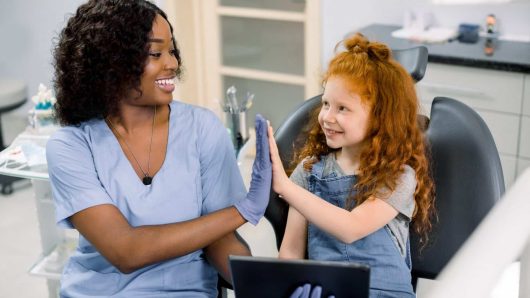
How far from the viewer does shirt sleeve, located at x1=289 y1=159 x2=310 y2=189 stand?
5.14ft

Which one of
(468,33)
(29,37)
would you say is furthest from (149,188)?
(29,37)

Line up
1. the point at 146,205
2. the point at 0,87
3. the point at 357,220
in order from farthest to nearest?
the point at 0,87 < the point at 146,205 < the point at 357,220

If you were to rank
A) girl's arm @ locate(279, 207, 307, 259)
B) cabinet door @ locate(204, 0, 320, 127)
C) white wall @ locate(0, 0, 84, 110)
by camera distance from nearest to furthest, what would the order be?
girl's arm @ locate(279, 207, 307, 259) < cabinet door @ locate(204, 0, 320, 127) < white wall @ locate(0, 0, 84, 110)

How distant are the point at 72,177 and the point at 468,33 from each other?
2.04m

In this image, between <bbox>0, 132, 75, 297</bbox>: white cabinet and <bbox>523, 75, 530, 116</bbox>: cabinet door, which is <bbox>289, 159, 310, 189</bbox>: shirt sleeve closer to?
<bbox>0, 132, 75, 297</bbox>: white cabinet

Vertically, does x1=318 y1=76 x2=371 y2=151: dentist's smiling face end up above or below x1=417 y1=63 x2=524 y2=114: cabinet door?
above

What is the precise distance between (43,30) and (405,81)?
3.29 metres

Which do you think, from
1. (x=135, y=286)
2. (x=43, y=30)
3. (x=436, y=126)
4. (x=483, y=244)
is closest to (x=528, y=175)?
(x=483, y=244)

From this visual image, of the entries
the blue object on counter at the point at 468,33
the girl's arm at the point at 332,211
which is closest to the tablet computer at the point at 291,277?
the girl's arm at the point at 332,211

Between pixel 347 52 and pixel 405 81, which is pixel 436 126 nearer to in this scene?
pixel 405 81

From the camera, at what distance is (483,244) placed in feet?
1.55

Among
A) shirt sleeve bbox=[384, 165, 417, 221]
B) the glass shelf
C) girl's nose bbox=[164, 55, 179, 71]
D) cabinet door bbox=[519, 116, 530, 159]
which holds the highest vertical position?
girl's nose bbox=[164, 55, 179, 71]

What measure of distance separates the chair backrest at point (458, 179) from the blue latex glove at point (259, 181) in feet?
1.20

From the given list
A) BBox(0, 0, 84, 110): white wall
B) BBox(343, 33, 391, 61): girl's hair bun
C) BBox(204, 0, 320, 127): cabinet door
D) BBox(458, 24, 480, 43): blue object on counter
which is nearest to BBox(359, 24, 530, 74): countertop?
BBox(458, 24, 480, 43): blue object on counter
